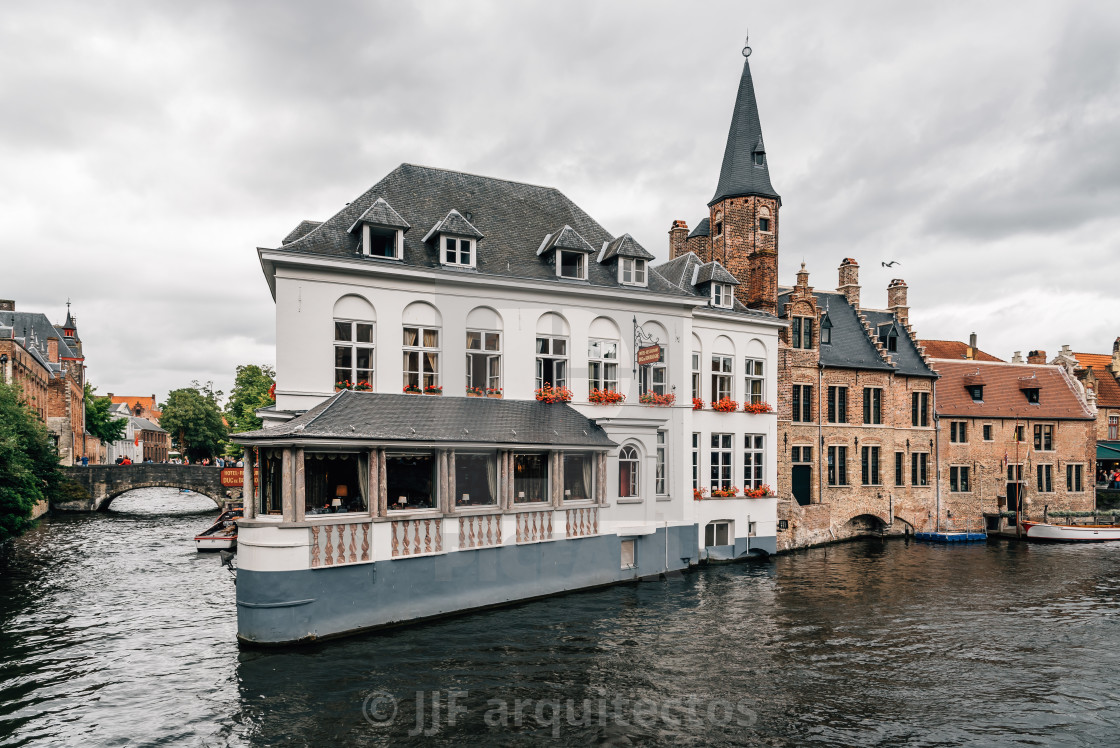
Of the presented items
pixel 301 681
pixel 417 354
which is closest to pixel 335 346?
pixel 417 354

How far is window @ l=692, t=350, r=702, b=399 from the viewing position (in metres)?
26.4

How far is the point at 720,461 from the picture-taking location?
26.6 metres

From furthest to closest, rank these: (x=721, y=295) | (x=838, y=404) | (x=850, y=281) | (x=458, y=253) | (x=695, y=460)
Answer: (x=850, y=281) < (x=838, y=404) < (x=721, y=295) < (x=695, y=460) < (x=458, y=253)

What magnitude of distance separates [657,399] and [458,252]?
346 inches

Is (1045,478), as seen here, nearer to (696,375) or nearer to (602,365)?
(696,375)

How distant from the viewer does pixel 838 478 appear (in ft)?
107

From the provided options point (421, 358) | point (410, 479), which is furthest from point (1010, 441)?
point (410, 479)

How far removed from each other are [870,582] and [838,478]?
9.28 m

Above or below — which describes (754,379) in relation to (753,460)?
above

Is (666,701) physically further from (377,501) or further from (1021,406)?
(1021,406)

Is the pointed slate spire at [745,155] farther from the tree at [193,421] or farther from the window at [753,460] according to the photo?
the tree at [193,421]

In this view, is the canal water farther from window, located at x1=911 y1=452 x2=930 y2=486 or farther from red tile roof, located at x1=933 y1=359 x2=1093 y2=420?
red tile roof, located at x1=933 y1=359 x2=1093 y2=420

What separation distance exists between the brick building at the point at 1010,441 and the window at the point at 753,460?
14224 mm

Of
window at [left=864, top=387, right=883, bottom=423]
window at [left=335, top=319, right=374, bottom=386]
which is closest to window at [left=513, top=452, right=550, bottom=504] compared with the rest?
window at [left=335, top=319, right=374, bottom=386]
